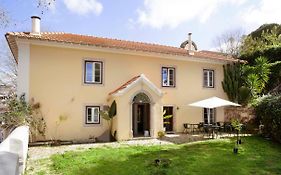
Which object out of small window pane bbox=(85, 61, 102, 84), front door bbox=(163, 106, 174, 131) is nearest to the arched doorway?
front door bbox=(163, 106, 174, 131)

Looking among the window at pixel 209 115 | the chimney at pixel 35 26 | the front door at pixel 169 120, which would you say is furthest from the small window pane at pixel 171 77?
the chimney at pixel 35 26

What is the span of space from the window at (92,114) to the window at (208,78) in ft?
32.5

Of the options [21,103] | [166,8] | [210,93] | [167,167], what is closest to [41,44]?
[21,103]

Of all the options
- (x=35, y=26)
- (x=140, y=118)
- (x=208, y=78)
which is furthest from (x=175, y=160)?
(x=208, y=78)

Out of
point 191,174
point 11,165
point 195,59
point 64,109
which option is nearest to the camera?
point 11,165

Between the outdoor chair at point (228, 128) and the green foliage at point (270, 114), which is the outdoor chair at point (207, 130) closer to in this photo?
the outdoor chair at point (228, 128)

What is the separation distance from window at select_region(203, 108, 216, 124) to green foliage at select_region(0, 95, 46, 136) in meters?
13.4

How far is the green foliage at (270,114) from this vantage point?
1750cm

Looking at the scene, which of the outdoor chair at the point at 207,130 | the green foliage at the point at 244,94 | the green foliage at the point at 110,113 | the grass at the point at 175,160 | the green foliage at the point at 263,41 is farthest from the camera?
the green foliage at the point at 263,41

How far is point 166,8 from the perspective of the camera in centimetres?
1755

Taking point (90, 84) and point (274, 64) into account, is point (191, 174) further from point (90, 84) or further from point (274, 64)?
point (274, 64)

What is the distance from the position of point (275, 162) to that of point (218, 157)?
2.71m

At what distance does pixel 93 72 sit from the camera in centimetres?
1948

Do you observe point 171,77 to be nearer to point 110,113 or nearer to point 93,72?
point 110,113
